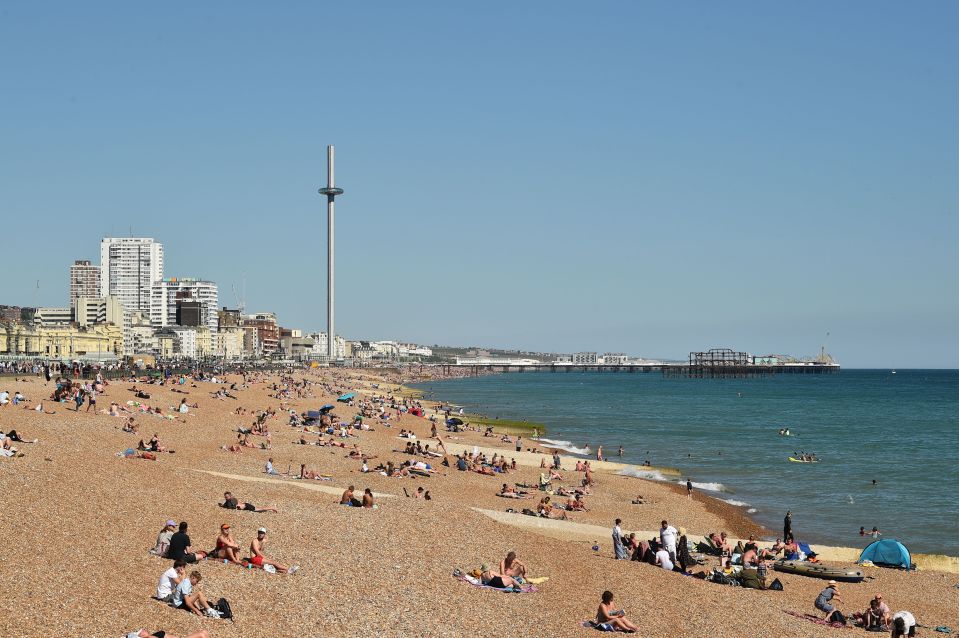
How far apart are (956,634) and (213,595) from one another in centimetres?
1280

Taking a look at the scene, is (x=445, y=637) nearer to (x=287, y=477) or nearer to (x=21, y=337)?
(x=287, y=477)

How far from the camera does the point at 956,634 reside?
16109 mm

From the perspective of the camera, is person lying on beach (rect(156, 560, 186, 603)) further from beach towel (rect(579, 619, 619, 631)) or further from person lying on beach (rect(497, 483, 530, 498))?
person lying on beach (rect(497, 483, 530, 498))

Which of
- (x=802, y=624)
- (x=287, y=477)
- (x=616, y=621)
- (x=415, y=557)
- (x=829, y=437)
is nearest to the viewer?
(x=616, y=621)

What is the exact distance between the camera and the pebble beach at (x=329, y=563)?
12500 millimetres

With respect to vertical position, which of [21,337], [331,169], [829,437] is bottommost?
[829,437]

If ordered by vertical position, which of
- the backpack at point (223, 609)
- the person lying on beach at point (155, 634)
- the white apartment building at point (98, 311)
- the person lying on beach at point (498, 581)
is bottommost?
the person lying on beach at point (498, 581)

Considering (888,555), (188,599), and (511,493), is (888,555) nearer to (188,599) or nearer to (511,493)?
(511,493)

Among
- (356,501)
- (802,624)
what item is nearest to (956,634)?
(802,624)

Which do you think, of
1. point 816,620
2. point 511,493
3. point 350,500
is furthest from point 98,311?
point 816,620

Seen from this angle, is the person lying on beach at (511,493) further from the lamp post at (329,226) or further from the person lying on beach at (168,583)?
the lamp post at (329,226)

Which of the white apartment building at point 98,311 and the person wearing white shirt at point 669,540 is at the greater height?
the white apartment building at point 98,311

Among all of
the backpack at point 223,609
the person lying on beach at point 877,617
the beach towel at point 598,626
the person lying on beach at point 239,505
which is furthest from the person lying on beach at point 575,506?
the backpack at point 223,609

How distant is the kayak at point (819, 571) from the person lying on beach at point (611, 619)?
720cm
